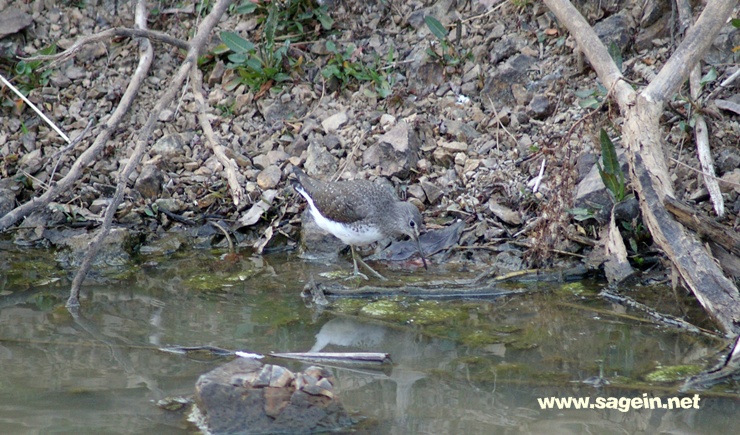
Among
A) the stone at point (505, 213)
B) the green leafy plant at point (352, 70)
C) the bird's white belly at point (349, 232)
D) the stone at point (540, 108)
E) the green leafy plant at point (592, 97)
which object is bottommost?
the bird's white belly at point (349, 232)

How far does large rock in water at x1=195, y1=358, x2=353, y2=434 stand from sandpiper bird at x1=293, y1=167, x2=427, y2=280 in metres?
2.75

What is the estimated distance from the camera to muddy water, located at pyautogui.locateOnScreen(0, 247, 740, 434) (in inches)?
161

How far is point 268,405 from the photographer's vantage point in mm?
3959

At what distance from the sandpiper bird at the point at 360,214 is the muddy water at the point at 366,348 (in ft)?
1.33

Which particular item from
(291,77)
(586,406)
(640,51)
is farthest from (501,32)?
(586,406)

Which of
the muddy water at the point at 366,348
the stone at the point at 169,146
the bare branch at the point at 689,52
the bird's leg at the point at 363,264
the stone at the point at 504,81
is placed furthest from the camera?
the stone at the point at 169,146

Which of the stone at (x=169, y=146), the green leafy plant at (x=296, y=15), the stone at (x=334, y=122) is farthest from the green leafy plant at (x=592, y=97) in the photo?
the stone at (x=169, y=146)

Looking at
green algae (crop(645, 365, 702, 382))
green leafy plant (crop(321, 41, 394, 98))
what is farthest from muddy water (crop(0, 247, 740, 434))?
green leafy plant (crop(321, 41, 394, 98))

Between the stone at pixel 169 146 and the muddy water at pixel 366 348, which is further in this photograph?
the stone at pixel 169 146

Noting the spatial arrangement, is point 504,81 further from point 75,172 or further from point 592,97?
point 75,172

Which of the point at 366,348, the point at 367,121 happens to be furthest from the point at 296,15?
the point at 366,348

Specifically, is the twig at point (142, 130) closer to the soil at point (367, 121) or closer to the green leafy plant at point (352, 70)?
the soil at point (367, 121)

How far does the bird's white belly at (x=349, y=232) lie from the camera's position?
22.2ft

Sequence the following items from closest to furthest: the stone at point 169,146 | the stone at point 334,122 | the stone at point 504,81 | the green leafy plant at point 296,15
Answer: the stone at point 504,81 < the stone at point 334,122 < the stone at point 169,146 < the green leafy plant at point 296,15
